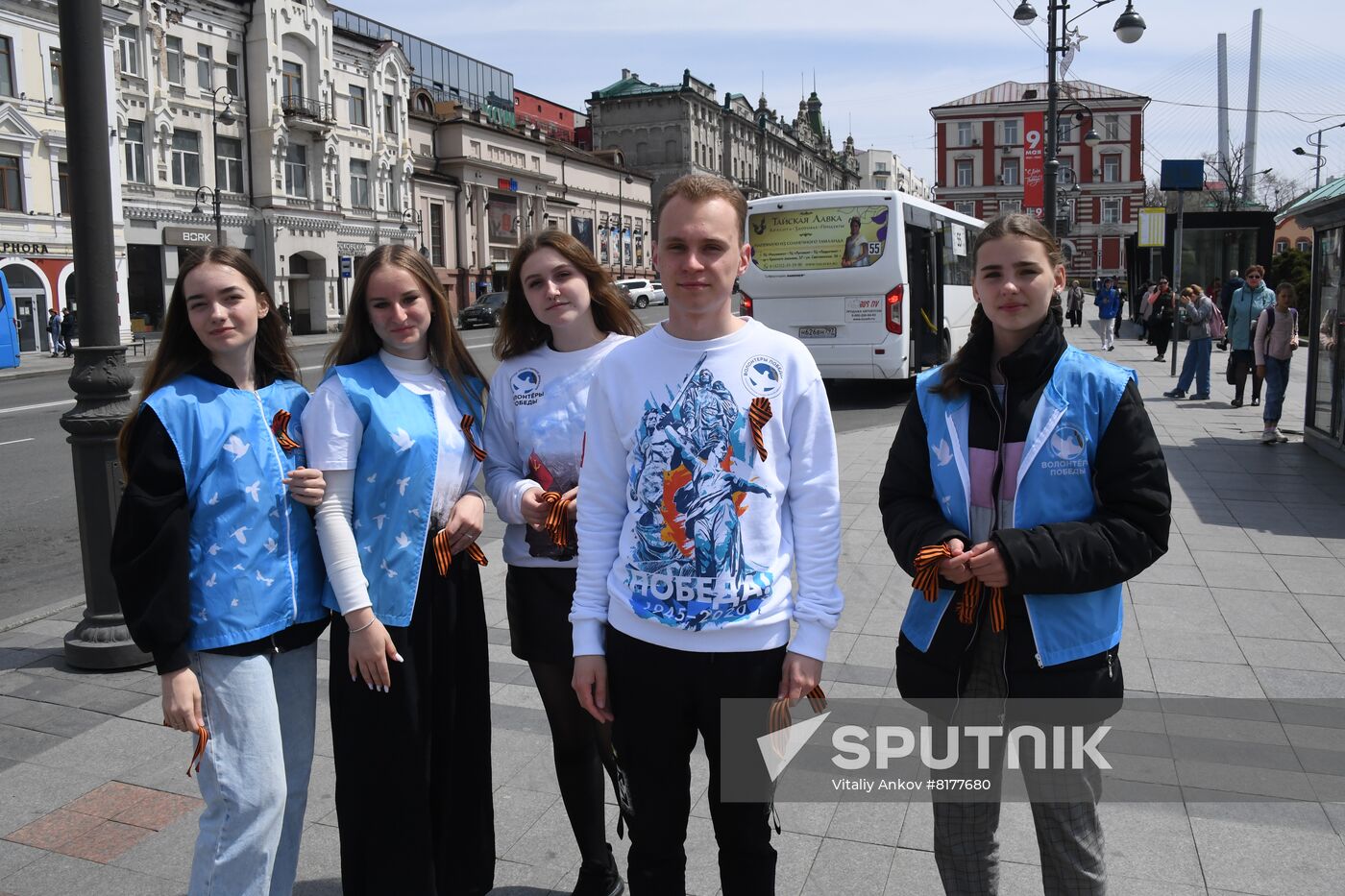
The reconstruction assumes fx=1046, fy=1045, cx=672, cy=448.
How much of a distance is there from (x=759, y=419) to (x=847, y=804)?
72.7 inches

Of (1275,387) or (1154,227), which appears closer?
(1275,387)

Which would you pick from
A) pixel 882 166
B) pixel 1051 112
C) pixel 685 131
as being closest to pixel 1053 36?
pixel 1051 112

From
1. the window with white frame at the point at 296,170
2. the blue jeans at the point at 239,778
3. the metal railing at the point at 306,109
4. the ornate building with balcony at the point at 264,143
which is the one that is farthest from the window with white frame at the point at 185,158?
the blue jeans at the point at 239,778

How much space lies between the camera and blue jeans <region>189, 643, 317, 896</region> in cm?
247

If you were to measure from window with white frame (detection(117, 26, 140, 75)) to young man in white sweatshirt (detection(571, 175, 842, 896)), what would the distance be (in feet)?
134

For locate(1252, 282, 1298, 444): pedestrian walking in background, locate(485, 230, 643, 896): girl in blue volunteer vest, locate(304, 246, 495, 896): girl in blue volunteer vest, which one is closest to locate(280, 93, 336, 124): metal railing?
locate(1252, 282, 1298, 444): pedestrian walking in background

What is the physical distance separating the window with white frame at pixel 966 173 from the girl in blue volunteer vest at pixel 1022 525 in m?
83.2

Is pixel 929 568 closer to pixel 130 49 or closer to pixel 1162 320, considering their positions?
pixel 1162 320

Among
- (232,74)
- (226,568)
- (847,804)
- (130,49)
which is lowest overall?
(847,804)

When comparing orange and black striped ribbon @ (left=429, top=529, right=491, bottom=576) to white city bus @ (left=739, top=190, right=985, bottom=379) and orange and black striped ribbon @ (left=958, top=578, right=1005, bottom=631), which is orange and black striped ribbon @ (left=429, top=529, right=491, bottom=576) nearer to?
orange and black striped ribbon @ (left=958, top=578, right=1005, bottom=631)

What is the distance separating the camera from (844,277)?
15.2m

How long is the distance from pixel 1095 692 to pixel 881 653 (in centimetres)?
268

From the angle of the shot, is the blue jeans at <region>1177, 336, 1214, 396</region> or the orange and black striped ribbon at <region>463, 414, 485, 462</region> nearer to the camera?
the orange and black striped ribbon at <region>463, 414, 485, 462</region>

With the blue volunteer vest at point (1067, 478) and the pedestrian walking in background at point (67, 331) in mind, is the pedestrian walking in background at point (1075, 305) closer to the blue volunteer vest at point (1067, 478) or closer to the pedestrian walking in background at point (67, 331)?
the pedestrian walking in background at point (67, 331)
